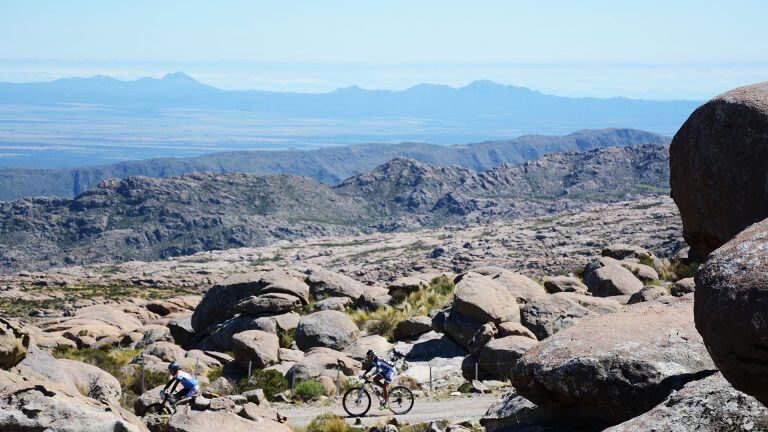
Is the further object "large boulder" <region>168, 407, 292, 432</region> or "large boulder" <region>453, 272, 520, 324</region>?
"large boulder" <region>453, 272, 520, 324</region>

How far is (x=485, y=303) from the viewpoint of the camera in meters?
31.3

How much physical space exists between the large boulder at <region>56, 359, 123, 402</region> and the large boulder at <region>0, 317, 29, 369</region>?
3.44 meters

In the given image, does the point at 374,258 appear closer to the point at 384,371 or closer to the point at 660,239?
the point at 660,239

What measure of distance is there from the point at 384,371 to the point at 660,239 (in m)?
111

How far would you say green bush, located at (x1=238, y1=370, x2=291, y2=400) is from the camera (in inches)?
1102

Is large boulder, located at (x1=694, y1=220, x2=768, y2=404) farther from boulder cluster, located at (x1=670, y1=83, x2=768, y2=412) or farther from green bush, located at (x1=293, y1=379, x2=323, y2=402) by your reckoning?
green bush, located at (x1=293, y1=379, x2=323, y2=402)

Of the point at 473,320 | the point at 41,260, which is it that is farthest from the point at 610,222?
the point at 473,320

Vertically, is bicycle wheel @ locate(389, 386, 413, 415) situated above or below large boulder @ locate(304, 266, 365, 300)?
above

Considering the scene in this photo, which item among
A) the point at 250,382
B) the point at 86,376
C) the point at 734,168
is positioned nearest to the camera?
the point at 734,168

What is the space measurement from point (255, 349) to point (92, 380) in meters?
8.46

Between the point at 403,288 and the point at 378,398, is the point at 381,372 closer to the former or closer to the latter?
the point at 378,398

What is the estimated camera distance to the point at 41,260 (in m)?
198

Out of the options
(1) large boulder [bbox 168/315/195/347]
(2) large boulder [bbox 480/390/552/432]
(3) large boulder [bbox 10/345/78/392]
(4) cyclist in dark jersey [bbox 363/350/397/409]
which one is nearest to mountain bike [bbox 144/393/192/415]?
(3) large boulder [bbox 10/345/78/392]

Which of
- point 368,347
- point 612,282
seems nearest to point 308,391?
point 368,347
